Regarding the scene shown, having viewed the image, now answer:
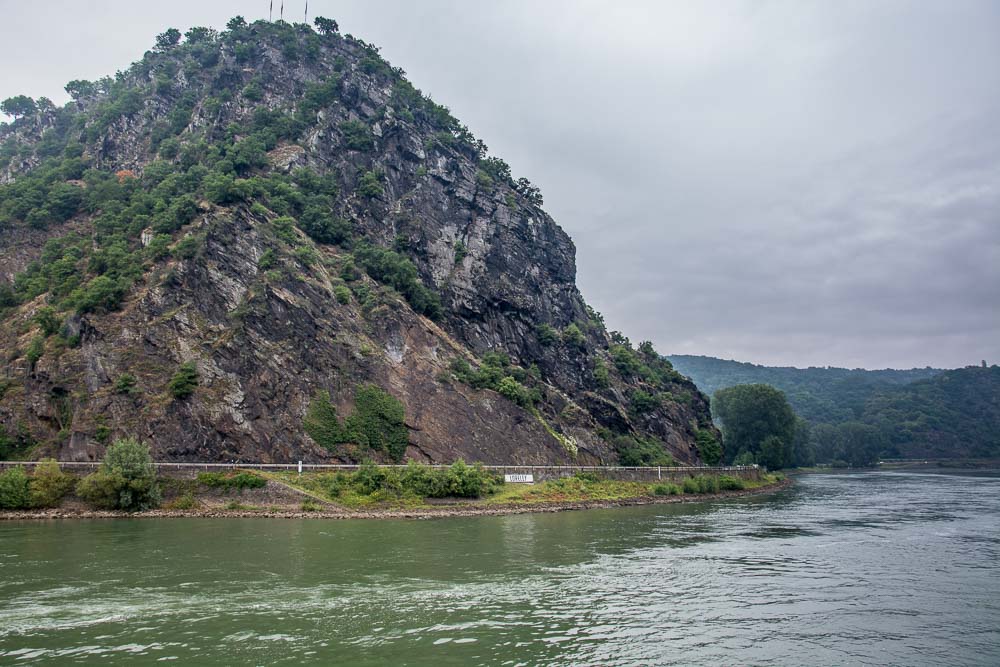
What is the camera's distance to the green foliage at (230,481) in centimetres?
6053

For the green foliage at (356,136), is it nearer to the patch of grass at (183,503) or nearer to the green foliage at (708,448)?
the patch of grass at (183,503)

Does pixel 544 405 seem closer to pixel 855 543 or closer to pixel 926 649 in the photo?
pixel 855 543

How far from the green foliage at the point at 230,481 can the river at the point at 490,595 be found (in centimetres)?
815

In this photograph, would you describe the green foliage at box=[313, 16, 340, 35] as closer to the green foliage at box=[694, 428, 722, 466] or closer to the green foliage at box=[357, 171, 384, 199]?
the green foliage at box=[357, 171, 384, 199]

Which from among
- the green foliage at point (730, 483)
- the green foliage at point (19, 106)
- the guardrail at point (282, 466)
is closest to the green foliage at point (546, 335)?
the guardrail at point (282, 466)

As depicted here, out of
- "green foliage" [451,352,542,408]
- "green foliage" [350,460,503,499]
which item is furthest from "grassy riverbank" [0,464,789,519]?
"green foliage" [451,352,542,408]

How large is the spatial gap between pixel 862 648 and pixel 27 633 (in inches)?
1159

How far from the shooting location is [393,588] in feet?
97.8

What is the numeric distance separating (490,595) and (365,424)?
48.0 m

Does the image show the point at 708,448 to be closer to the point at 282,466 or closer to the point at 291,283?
the point at 291,283

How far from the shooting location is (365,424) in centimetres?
7431

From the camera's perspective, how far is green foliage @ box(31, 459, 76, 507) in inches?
2168

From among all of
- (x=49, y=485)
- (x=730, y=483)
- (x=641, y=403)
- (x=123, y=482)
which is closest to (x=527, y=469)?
(x=730, y=483)

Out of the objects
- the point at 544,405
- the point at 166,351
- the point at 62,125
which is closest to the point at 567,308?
the point at 544,405
